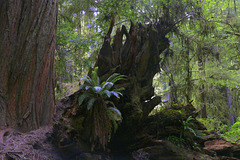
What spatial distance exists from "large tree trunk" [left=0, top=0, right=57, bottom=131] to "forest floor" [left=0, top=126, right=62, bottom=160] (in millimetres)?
232

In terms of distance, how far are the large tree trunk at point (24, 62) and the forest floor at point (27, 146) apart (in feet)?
0.76

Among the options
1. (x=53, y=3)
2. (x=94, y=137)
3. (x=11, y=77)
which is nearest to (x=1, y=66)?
(x=11, y=77)

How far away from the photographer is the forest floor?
343 cm

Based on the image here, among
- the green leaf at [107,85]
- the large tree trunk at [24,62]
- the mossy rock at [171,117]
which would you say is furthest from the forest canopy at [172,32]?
the green leaf at [107,85]

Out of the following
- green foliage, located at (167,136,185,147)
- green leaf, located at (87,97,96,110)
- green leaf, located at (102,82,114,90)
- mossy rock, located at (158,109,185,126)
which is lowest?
green foliage, located at (167,136,185,147)

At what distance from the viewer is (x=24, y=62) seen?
4359 millimetres

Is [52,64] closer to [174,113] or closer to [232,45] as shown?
[174,113]

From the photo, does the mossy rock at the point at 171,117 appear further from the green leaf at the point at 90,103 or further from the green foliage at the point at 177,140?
the green leaf at the point at 90,103

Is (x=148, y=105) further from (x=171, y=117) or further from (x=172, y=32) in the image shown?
(x=172, y=32)

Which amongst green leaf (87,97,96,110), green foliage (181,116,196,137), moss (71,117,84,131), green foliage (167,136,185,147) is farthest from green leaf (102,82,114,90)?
green foliage (181,116,196,137)

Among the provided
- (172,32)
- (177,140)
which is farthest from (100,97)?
(172,32)

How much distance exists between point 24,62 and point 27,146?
196 centimetres

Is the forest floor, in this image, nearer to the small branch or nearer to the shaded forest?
the shaded forest

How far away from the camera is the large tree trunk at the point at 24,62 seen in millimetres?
4195
